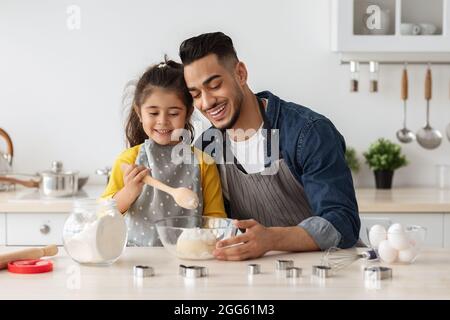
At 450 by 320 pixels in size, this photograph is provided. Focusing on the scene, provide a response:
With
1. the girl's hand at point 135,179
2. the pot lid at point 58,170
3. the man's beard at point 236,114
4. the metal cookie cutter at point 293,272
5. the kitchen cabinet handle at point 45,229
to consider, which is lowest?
the kitchen cabinet handle at point 45,229

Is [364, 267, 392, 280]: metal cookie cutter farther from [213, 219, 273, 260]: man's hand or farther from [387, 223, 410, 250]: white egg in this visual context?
[213, 219, 273, 260]: man's hand

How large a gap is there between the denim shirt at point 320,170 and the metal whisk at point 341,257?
87 mm

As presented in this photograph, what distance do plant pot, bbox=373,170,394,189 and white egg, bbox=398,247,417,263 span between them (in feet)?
6.56

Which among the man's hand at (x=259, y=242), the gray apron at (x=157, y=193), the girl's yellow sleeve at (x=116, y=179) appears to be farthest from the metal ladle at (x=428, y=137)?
the man's hand at (x=259, y=242)

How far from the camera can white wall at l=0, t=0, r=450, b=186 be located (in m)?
3.95

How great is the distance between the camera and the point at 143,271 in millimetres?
1810

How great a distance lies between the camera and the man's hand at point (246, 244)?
199cm

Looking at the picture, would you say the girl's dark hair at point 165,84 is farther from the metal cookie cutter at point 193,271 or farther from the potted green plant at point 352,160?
the potted green plant at point 352,160

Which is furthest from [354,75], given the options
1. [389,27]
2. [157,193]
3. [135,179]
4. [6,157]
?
[135,179]

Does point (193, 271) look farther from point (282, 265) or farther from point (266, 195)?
point (266, 195)

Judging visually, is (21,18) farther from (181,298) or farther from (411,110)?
(181,298)

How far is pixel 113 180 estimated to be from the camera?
97.4 inches

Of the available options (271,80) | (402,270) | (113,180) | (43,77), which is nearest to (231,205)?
(113,180)
